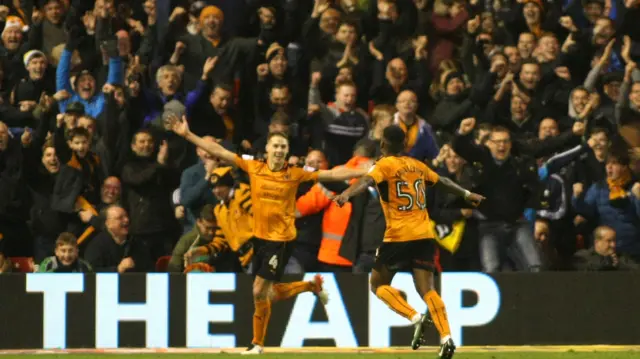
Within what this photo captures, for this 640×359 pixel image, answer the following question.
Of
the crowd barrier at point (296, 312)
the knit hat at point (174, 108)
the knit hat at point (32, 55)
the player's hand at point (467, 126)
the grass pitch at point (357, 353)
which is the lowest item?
the grass pitch at point (357, 353)

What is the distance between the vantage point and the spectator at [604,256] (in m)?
13.5

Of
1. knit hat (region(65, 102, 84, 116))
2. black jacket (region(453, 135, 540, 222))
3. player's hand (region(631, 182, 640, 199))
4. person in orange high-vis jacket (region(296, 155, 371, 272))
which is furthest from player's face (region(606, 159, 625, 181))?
knit hat (region(65, 102, 84, 116))

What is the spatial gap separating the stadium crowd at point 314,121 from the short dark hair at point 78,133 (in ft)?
0.07

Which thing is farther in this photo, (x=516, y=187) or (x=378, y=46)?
(x=378, y=46)

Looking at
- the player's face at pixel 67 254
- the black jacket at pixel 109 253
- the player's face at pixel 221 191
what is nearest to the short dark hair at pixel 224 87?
the player's face at pixel 221 191

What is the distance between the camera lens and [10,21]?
16.0 metres

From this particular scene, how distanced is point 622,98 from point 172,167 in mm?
5098

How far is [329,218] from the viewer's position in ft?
43.5

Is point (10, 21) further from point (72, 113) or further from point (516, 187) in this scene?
point (516, 187)

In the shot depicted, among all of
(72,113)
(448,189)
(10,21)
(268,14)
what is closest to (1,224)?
(72,113)

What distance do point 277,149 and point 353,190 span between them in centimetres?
205

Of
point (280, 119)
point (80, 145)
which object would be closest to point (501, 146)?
point (280, 119)

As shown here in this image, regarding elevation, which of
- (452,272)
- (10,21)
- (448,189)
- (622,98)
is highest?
(10,21)

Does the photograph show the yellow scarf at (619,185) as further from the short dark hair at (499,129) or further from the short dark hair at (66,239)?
the short dark hair at (66,239)
